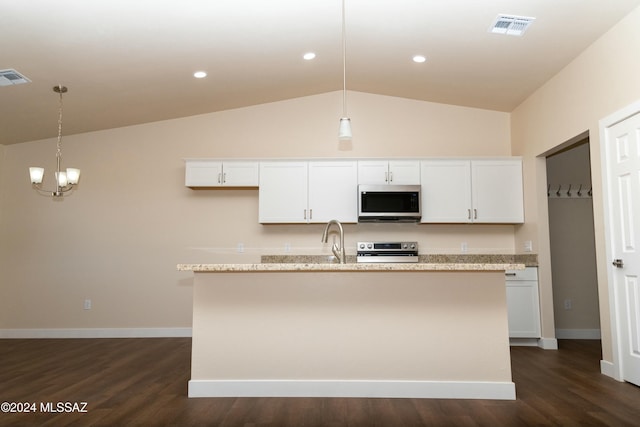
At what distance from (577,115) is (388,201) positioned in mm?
1948

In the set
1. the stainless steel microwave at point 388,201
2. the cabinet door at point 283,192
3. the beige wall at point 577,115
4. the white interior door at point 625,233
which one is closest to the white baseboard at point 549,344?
the beige wall at point 577,115

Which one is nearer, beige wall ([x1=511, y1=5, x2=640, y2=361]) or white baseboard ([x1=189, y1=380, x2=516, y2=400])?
white baseboard ([x1=189, y1=380, x2=516, y2=400])

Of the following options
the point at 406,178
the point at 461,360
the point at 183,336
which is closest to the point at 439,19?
the point at 406,178

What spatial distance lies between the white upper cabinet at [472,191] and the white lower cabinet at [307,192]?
0.86 m

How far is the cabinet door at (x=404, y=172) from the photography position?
Result: 501 cm

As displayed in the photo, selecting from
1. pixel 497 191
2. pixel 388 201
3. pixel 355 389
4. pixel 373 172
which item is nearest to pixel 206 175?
pixel 373 172

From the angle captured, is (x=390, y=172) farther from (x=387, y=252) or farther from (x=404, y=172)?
(x=387, y=252)

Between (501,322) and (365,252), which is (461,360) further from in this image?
(365,252)

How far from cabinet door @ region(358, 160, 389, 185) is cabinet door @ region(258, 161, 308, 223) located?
2.11ft

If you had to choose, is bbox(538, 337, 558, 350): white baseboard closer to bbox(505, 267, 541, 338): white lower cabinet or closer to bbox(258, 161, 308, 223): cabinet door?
bbox(505, 267, 541, 338): white lower cabinet

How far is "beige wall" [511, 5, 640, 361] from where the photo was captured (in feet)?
10.7

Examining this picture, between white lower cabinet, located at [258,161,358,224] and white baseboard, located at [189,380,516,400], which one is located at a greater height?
white lower cabinet, located at [258,161,358,224]

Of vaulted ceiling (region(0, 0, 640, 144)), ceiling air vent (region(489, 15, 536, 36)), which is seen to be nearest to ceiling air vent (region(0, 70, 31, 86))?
vaulted ceiling (region(0, 0, 640, 144))

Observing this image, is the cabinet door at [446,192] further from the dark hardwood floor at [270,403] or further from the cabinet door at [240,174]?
the cabinet door at [240,174]
